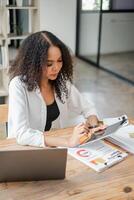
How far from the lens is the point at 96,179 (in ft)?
3.88

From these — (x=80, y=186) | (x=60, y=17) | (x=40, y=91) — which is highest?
(x=60, y=17)

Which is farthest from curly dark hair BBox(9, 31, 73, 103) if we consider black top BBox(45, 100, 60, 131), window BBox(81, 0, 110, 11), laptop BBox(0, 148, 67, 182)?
window BBox(81, 0, 110, 11)

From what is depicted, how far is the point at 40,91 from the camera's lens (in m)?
1.63

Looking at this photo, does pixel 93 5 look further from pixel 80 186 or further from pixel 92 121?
pixel 80 186

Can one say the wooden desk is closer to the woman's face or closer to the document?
the document

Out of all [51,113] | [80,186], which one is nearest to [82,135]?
[80,186]

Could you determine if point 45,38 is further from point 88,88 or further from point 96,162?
point 88,88

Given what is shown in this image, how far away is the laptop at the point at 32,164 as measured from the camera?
3.42ft

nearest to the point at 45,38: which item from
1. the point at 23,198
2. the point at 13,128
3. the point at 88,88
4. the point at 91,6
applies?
the point at 13,128

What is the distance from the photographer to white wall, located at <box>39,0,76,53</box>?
5.74 m

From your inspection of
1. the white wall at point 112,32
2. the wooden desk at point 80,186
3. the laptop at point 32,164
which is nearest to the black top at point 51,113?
the wooden desk at point 80,186

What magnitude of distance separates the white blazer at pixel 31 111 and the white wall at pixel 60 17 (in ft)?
13.7

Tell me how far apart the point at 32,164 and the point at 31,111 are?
22.1 inches

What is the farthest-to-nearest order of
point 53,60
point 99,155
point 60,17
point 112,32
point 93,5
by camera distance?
point 60,17 → point 93,5 → point 112,32 → point 53,60 → point 99,155
